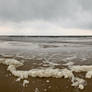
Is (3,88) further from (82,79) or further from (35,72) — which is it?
(82,79)

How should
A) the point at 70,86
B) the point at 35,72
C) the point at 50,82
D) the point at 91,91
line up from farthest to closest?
1. the point at 35,72
2. the point at 50,82
3. the point at 70,86
4. the point at 91,91

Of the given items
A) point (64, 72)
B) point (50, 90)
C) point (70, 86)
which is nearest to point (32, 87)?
point (50, 90)

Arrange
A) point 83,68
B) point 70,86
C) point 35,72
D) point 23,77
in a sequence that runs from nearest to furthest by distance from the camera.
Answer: point 70,86
point 23,77
point 35,72
point 83,68

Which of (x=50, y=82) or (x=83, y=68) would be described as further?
(x=83, y=68)

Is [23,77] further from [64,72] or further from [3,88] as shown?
[64,72]

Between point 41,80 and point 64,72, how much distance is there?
1.28 m

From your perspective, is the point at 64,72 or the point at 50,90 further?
the point at 64,72

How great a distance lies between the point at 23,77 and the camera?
6.25 metres

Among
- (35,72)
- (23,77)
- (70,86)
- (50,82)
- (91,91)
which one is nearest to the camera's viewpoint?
(91,91)

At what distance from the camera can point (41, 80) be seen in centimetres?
598

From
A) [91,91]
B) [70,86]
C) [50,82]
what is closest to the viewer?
[91,91]

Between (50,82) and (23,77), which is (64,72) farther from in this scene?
(23,77)

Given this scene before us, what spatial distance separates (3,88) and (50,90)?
5.79ft

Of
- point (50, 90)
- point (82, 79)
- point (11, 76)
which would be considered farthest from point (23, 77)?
point (82, 79)
